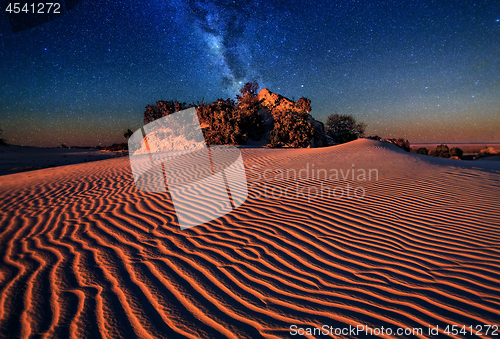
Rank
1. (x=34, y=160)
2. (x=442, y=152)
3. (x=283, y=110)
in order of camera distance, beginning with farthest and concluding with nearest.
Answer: (x=283, y=110), (x=442, y=152), (x=34, y=160)

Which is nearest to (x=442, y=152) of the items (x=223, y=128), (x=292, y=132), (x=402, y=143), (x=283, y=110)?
(x=402, y=143)

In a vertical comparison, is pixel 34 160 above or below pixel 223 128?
below

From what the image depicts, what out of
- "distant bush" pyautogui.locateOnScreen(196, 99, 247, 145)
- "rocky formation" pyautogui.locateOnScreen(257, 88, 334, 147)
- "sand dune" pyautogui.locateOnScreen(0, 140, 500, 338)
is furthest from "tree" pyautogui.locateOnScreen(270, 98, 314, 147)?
"sand dune" pyautogui.locateOnScreen(0, 140, 500, 338)

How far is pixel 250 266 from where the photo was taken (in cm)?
241

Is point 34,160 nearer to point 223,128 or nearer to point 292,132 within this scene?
point 223,128

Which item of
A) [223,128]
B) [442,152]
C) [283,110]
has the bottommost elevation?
[442,152]

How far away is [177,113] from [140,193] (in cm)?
1543

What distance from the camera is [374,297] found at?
197cm

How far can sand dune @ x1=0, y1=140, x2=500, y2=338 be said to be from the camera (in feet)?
5.74

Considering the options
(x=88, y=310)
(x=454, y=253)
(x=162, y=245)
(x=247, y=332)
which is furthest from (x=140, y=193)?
(x=454, y=253)

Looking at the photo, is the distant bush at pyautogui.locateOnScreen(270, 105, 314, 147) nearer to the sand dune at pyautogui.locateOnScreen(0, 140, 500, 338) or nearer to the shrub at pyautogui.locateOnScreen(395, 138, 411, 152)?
the shrub at pyautogui.locateOnScreen(395, 138, 411, 152)

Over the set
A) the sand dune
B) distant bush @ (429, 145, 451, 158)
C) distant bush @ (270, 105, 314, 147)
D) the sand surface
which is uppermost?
distant bush @ (270, 105, 314, 147)

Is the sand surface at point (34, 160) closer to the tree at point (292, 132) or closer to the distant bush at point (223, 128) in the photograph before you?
the distant bush at point (223, 128)

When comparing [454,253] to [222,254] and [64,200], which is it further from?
[64,200]
